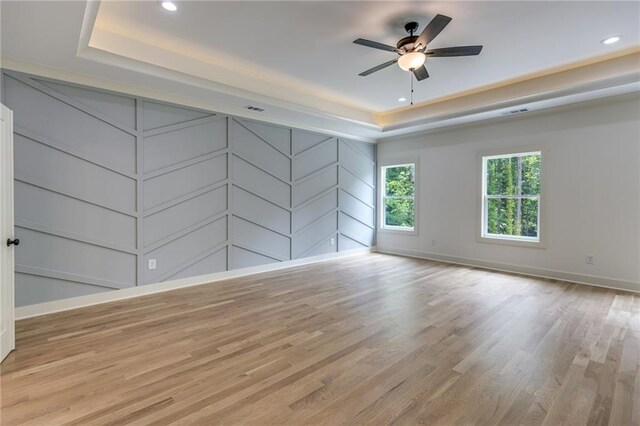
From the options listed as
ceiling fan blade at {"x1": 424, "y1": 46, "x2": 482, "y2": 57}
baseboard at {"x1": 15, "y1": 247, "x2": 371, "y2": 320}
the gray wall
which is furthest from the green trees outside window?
baseboard at {"x1": 15, "y1": 247, "x2": 371, "y2": 320}

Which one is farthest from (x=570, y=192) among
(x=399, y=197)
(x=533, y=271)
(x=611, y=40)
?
(x=399, y=197)

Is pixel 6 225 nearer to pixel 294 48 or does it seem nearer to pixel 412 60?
pixel 294 48

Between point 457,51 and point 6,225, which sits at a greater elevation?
point 457,51

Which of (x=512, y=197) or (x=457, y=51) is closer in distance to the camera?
(x=457, y=51)

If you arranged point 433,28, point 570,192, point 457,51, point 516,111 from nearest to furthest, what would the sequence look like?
point 433,28
point 457,51
point 570,192
point 516,111

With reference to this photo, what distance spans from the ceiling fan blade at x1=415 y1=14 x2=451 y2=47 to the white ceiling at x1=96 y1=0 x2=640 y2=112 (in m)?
0.22

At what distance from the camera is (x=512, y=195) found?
5.38 metres

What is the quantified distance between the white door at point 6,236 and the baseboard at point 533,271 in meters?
6.13

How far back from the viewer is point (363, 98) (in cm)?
527

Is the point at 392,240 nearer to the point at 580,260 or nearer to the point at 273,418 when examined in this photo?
the point at 580,260

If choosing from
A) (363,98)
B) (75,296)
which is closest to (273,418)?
(75,296)

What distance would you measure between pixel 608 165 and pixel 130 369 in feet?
20.1

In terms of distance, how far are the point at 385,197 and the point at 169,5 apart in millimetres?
5650

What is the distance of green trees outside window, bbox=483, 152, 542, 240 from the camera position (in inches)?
203
